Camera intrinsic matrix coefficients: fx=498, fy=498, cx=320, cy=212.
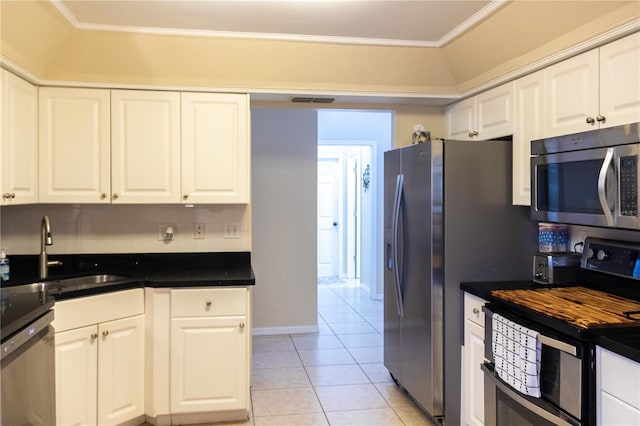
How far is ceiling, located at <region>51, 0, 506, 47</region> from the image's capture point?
2.54 metres

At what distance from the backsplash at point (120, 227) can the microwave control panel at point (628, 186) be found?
2.25m

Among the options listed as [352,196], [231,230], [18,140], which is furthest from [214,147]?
[352,196]

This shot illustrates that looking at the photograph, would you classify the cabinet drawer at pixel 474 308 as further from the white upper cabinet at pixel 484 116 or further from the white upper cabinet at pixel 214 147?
the white upper cabinet at pixel 214 147

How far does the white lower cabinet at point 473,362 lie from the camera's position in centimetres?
261

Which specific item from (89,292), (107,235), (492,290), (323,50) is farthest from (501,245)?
(107,235)

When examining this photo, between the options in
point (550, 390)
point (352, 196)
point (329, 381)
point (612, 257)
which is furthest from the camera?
point (352, 196)

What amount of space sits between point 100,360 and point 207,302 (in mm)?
636

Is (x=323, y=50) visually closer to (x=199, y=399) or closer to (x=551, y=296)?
(x=551, y=296)

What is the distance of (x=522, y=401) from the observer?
84.4 inches

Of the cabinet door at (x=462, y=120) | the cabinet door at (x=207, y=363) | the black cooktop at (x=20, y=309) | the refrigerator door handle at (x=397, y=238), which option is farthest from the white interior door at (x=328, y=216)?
the black cooktop at (x=20, y=309)

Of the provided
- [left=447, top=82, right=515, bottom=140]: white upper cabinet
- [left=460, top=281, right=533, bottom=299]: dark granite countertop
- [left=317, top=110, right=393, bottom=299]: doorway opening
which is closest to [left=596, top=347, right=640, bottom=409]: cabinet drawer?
[left=460, top=281, right=533, bottom=299]: dark granite countertop

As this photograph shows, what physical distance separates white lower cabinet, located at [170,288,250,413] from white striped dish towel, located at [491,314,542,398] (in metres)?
1.41

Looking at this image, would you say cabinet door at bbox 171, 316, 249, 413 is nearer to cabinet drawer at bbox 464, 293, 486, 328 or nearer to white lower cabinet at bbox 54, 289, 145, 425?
white lower cabinet at bbox 54, 289, 145, 425

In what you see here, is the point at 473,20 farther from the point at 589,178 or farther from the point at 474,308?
the point at 474,308
